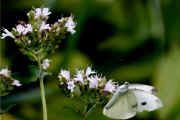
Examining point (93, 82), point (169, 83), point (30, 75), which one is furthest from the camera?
point (169, 83)

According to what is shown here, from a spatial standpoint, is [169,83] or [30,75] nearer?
[30,75]

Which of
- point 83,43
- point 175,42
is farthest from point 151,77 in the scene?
point 83,43

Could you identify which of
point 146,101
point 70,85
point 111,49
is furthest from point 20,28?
point 111,49

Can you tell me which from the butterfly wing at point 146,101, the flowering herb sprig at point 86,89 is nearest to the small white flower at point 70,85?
the flowering herb sprig at point 86,89

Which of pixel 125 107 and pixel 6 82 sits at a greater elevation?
pixel 6 82

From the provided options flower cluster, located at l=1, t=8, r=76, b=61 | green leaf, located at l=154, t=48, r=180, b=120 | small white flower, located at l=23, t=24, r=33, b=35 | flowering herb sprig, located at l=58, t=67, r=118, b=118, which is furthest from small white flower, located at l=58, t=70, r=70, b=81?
green leaf, located at l=154, t=48, r=180, b=120

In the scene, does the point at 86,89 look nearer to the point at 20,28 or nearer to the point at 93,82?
the point at 93,82

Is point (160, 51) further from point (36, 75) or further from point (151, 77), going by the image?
point (36, 75)
